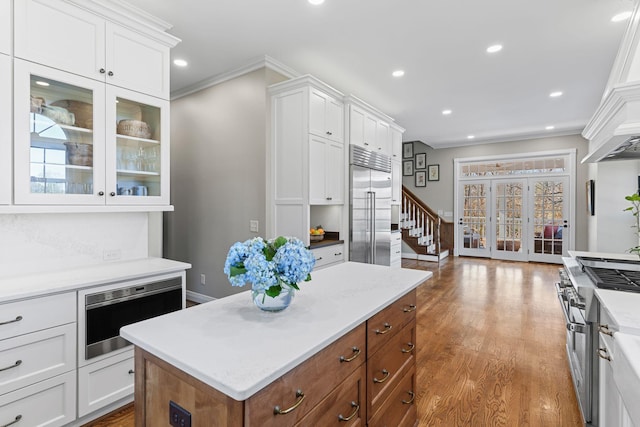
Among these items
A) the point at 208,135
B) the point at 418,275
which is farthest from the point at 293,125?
the point at 418,275

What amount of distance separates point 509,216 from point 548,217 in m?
0.74

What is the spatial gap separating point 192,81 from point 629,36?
4.30 metres

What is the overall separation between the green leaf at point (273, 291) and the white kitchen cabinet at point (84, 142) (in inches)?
68.3

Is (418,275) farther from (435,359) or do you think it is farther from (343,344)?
(435,359)

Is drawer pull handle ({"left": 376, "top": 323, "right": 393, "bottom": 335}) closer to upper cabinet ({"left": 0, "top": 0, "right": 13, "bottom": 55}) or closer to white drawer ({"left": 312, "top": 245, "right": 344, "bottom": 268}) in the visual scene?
white drawer ({"left": 312, "top": 245, "right": 344, "bottom": 268})

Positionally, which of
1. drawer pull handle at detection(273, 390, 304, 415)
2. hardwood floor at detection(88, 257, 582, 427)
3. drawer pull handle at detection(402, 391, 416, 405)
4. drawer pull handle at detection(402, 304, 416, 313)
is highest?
drawer pull handle at detection(402, 304, 416, 313)

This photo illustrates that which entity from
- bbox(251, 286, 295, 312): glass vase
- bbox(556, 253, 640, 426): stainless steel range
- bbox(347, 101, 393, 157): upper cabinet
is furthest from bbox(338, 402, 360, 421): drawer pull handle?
bbox(347, 101, 393, 157): upper cabinet

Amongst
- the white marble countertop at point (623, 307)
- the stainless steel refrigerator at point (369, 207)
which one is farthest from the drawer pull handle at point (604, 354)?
the stainless steel refrigerator at point (369, 207)

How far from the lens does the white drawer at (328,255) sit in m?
3.50

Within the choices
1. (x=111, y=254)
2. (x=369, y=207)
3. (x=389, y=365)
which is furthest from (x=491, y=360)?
(x=111, y=254)

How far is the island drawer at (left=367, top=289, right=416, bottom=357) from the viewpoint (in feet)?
4.42

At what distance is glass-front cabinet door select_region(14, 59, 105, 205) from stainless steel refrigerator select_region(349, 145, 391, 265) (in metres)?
2.66

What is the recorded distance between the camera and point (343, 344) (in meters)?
1.15

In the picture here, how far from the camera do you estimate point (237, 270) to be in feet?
3.74
